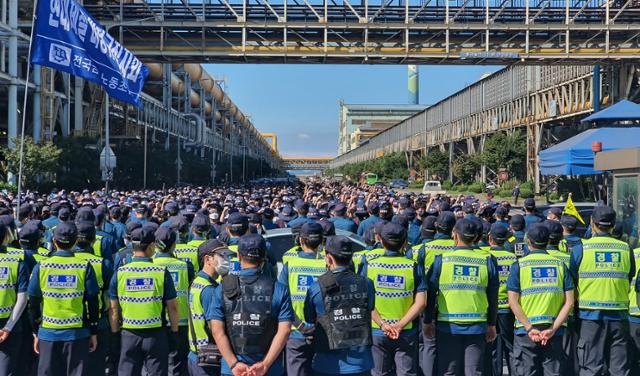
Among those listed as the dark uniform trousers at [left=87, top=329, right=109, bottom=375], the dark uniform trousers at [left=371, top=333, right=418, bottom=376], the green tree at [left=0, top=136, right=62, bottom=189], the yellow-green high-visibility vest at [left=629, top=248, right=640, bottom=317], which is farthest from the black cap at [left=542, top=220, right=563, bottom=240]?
the green tree at [left=0, top=136, right=62, bottom=189]

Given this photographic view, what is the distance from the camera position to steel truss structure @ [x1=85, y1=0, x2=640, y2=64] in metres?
29.2

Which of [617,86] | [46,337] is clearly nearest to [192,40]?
[617,86]

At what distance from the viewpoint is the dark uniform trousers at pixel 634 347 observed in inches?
247

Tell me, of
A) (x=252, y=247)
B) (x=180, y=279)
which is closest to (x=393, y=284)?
(x=252, y=247)

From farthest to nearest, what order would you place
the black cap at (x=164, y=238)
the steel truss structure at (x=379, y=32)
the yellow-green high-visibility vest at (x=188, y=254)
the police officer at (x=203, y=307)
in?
the steel truss structure at (x=379, y=32) → the yellow-green high-visibility vest at (x=188, y=254) → the black cap at (x=164, y=238) → the police officer at (x=203, y=307)

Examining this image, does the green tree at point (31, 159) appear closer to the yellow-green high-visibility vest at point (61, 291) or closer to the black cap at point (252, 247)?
the yellow-green high-visibility vest at point (61, 291)

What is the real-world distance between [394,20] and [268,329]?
28443 millimetres

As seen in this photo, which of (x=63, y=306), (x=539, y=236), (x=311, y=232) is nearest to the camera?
(x=311, y=232)

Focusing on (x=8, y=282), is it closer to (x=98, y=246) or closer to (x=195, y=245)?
(x=195, y=245)

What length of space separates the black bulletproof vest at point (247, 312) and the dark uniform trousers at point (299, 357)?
0.93m

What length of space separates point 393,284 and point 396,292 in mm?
73

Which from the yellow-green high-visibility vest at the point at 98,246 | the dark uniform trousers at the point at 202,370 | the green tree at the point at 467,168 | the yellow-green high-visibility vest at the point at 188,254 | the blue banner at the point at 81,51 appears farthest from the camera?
the green tree at the point at 467,168

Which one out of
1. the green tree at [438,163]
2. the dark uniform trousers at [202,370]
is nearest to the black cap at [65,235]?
Answer: the dark uniform trousers at [202,370]

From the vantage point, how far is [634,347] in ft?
21.0
